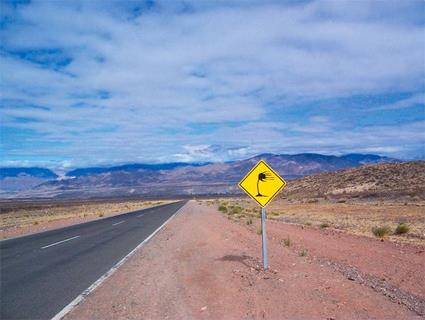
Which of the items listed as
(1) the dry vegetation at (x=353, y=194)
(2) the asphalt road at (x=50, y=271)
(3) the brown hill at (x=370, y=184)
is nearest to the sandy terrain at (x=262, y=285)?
(2) the asphalt road at (x=50, y=271)

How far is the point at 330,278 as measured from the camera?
10.9 m

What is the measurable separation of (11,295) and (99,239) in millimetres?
11989

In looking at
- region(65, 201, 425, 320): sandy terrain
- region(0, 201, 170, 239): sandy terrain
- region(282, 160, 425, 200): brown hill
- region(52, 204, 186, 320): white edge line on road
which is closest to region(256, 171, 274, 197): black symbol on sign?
region(65, 201, 425, 320): sandy terrain

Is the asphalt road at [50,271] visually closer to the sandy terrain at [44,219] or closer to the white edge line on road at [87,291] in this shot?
the white edge line on road at [87,291]

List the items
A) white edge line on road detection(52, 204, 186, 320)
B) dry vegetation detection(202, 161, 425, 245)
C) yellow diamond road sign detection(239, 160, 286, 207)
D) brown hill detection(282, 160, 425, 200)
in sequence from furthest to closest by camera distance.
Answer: brown hill detection(282, 160, 425, 200) → dry vegetation detection(202, 161, 425, 245) → yellow diamond road sign detection(239, 160, 286, 207) → white edge line on road detection(52, 204, 186, 320)

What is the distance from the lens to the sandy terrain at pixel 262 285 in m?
8.32

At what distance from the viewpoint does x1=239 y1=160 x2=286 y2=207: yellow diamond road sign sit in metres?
11.8

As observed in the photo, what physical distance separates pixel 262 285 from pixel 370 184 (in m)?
66.9

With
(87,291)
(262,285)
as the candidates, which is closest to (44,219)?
(87,291)

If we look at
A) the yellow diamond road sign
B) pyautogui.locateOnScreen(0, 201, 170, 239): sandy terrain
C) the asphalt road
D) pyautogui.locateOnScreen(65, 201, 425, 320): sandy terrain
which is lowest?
pyautogui.locateOnScreen(65, 201, 425, 320): sandy terrain

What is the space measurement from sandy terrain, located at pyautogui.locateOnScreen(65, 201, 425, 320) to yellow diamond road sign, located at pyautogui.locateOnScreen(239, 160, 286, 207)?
186 centimetres

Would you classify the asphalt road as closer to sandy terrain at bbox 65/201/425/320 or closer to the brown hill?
sandy terrain at bbox 65/201/425/320

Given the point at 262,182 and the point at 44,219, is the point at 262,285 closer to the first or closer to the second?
the point at 262,182

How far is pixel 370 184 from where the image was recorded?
73.2m
